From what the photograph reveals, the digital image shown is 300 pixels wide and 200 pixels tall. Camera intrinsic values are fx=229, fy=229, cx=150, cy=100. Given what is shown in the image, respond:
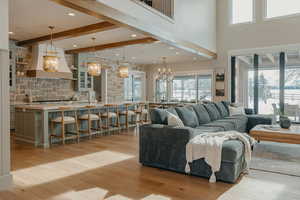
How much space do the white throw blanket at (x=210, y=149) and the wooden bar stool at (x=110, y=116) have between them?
12.0 ft

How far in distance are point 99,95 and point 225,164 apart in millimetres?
8033

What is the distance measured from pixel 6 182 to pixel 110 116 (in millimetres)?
3818

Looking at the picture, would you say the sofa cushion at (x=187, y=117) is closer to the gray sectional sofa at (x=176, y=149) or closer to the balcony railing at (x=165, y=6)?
the gray sectional sofa at (x=176, y=149)

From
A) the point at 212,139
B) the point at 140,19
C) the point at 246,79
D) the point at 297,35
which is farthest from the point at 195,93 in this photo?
the point at 212,139

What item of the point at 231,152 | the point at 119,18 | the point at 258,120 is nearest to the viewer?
the point at 231,152

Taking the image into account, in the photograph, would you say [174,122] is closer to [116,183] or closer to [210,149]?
[210,149]

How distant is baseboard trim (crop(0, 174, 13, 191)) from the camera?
291 cm

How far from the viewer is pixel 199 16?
8117mm

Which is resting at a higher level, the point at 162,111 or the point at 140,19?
the point at 140,19

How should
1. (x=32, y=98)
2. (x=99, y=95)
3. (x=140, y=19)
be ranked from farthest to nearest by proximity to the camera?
1. (x=99, y=95)
2. (x=32, y=98)
3. (x=140, y=19)

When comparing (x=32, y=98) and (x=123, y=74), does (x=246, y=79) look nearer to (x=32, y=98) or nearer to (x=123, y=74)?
(x=123, y=74)

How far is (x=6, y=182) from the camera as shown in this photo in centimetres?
296

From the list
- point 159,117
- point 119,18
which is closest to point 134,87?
point 119,18

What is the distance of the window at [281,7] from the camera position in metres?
8.04
